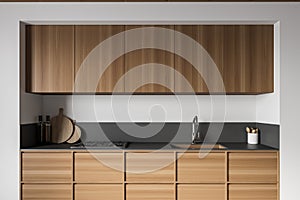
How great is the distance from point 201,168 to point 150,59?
1.11 m

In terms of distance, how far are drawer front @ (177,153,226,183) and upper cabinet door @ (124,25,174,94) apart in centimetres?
Result: 67

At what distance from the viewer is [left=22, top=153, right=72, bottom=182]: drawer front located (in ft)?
14.0

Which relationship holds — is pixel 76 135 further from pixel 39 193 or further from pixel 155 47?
pixel 155 47

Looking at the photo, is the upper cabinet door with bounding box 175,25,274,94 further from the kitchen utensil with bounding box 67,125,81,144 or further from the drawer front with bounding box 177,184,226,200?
the kitchen utensil with bounding box 67,125,81,144

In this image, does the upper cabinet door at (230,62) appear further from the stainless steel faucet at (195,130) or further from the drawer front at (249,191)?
the drawer front at (249,191)

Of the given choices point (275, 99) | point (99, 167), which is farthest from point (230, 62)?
point (99, 167)

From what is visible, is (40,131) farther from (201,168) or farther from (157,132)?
(201,168)


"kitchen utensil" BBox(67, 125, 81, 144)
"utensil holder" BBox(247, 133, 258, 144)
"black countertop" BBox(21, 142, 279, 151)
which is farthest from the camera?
"kitchen utensil" BBox(67, 125, 81, 144)

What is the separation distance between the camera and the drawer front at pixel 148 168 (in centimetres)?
425

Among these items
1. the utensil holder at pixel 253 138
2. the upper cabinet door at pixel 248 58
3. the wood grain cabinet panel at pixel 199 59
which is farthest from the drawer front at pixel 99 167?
the utensil holder at pixel 253 138

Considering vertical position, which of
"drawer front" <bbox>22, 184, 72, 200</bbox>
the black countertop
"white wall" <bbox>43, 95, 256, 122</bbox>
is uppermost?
"white wall" <bbox>43, 95, 256, 122</bbox>

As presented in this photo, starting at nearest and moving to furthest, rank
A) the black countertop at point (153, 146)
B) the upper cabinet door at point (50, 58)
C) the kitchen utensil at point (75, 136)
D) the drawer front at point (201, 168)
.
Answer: the drawer front at point (201, 168) → the black countertop at point (153, 146) → the upper cabinet door at point (50, 58) → the kitchen utensil at point (75, 136)

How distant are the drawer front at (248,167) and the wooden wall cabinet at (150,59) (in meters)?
0.64

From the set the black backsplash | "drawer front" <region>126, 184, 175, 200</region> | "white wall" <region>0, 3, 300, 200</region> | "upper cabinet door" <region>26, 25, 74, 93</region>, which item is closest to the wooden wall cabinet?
"upper cabinet door" <region>26, 25, 74, 93</region>
